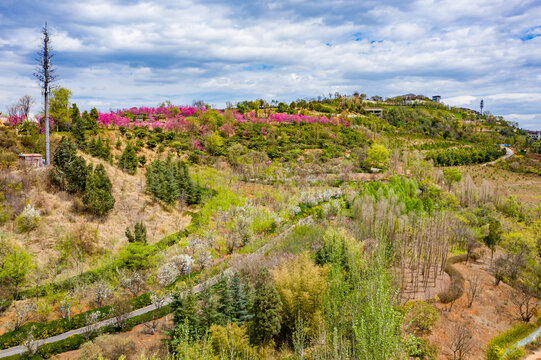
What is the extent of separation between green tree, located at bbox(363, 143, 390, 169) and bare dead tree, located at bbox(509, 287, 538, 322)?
109 feet

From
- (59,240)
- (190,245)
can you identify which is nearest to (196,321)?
(190,245)

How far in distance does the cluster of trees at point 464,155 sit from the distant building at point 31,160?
62.0 meters

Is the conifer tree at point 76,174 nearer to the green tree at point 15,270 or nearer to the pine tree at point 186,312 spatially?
the green tree at point 15,270

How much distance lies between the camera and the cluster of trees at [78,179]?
24297 mm

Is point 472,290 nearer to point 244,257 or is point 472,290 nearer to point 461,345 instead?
point 461,345

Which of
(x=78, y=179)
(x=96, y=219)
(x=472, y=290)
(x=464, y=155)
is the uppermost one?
(x=464, y=155)

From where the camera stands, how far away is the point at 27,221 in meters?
21.1

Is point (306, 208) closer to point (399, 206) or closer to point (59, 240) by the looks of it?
point (399, 206)

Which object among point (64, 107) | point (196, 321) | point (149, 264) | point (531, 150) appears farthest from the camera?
point (531, 150)

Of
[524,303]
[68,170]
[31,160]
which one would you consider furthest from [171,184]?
[524,303]

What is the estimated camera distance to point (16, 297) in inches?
684

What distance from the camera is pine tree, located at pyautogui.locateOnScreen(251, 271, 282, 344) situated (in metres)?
13.8

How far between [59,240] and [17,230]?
9.83ft

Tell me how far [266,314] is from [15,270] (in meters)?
13.9
